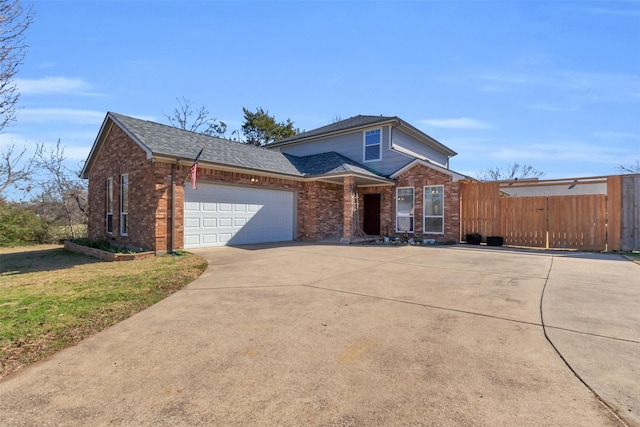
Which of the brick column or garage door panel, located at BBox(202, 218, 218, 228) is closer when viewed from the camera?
garage door panel, located at BBox(202, 218, 218, 228)

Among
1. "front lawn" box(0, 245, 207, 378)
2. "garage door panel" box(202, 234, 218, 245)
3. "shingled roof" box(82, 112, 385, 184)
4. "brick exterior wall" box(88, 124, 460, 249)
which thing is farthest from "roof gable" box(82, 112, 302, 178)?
"front lawn" box(0, 245, 207, 378)

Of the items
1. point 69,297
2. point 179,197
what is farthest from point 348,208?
point 69,297

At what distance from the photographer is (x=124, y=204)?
11844 mm

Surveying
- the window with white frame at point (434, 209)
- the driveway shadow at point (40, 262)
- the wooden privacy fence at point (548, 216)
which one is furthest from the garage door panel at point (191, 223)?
the wooden privacy fence at point (548, 216)

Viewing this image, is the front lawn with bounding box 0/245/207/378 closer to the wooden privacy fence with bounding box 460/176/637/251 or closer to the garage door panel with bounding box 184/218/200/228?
the garage door panel with bounding box 184/218/200/228

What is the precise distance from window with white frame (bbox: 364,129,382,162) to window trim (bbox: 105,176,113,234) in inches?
476

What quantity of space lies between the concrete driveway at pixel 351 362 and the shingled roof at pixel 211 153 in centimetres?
670

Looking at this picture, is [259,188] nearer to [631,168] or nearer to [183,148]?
[183,148]

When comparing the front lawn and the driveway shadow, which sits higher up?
the front lawn

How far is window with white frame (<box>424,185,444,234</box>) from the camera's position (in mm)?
14258

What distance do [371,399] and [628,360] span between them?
107 inches

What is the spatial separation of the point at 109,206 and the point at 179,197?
471cm

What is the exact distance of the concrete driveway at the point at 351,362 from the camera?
2.23 meters

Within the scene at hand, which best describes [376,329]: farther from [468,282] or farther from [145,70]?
[145,70]
